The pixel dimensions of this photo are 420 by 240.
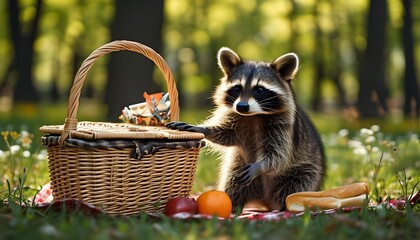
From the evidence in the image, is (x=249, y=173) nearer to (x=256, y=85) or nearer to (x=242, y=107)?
(x=242, y=107)

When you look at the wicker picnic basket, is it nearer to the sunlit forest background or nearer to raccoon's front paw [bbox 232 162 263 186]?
raccoon's front paw [bbox 232 162 263 186]

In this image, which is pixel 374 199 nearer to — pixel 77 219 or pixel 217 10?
pixel 77 219

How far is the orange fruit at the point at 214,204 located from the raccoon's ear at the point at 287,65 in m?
1.13

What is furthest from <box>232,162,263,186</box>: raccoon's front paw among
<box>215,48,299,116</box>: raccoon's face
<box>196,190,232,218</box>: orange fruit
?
<box>215,48,299,116</box>: raccoon's face

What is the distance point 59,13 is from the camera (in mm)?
19906

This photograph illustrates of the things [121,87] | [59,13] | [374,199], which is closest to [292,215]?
[374,199]

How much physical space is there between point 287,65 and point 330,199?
1.08 m

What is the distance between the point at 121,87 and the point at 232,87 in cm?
537

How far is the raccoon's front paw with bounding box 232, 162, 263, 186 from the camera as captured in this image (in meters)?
4.61

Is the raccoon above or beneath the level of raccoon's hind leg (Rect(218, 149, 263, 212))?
above

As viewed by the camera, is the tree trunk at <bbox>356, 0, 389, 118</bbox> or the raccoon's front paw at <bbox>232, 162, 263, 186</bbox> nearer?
the raccoon's front paw at <bbox>232, 162, 263, 186</bbox>

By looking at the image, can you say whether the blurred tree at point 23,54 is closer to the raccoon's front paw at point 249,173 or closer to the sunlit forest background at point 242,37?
the sunlit forest background at point 242,37

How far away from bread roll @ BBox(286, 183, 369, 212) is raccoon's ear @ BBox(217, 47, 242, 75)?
112 cm

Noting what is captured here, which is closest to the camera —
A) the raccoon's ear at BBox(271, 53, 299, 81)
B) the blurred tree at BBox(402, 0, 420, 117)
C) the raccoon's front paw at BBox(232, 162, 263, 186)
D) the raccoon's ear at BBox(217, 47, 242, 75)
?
the raccoon's front paw at BBox(232, 162, 263, 186)
